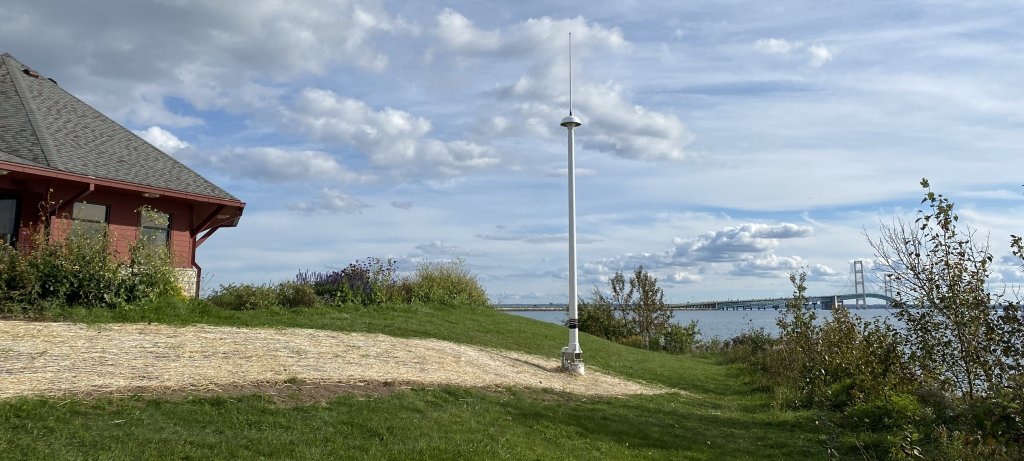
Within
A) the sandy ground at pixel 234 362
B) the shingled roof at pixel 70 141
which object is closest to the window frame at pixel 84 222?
the shingled roof at pixel 70 141

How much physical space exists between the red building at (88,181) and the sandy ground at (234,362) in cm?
414

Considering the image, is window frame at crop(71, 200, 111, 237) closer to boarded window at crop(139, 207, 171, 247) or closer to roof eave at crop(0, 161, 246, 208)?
roof eave at crop(0, 161, 246, 208)

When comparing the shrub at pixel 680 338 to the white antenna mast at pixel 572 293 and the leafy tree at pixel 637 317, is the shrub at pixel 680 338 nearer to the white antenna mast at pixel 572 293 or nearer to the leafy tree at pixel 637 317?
the leafy tree at pixel 637 317

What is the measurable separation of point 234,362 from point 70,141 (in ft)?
36.7

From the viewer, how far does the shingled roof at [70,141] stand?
16.3 meters

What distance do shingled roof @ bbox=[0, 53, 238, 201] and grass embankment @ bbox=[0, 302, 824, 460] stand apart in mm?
4707

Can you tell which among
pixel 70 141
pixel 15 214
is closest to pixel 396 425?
pixel 15 214

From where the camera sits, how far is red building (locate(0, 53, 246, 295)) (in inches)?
626

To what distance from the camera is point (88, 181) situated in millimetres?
16016

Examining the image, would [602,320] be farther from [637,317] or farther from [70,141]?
[70,141]

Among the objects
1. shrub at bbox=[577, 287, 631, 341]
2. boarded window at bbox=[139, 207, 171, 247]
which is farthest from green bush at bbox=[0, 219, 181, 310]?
shrub at bbox=[577, 287, 631, 341]

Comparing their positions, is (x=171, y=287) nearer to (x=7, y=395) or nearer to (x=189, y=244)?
(x=189, y=244)

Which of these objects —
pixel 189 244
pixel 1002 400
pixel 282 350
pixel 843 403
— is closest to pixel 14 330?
pixel 282 350

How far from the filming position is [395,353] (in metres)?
13.0
